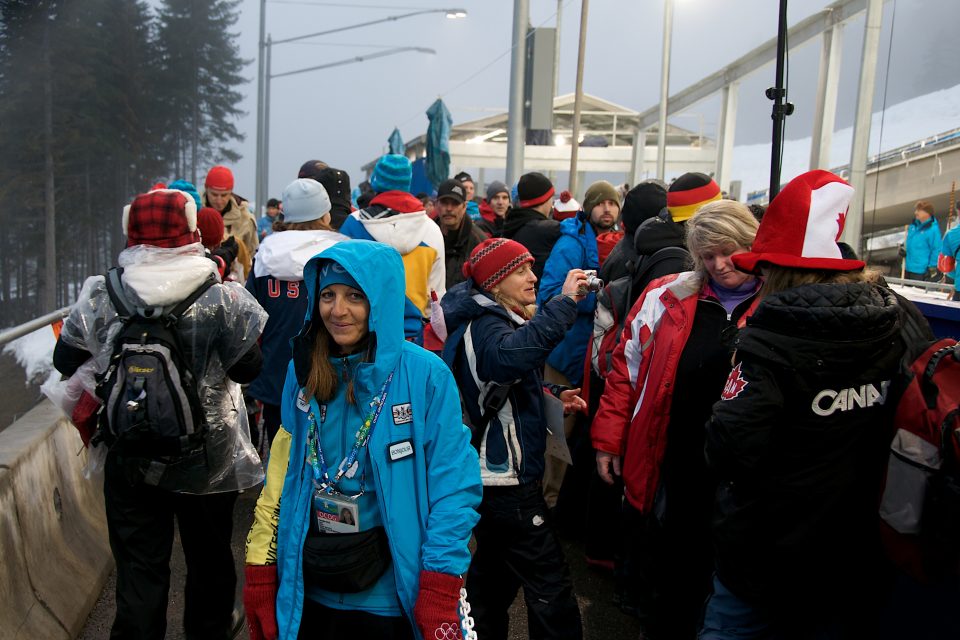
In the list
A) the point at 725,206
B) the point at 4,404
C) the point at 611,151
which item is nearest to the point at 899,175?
the point at 611,151

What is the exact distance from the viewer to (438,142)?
12406 millimetres

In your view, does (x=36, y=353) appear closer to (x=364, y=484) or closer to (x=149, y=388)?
(x=149, y=388)

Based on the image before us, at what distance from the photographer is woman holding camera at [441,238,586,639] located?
3.43 metres

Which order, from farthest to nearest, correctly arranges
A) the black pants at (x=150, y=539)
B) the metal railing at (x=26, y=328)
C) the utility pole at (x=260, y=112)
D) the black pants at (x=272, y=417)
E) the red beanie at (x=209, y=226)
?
the utility pole at (x=260, y=112), the red beanie at (x=209, y=226), the black pants at (x=272, y=417), the metal railing at (x=26, y=328), the black pants at (x=150, y=539)

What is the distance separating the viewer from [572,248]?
18.6 feet

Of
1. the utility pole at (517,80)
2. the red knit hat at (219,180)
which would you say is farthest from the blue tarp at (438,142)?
the red knit hat at (219,180)

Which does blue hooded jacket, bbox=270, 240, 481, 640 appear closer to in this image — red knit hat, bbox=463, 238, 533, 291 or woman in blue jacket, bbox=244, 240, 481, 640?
woman in blue jacket, bbox=244, 240, 481, 640

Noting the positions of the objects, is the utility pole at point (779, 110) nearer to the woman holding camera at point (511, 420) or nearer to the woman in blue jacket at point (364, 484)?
the woman holding camera at point (511, 420)

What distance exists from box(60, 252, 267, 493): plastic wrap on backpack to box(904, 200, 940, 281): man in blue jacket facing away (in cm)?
1359

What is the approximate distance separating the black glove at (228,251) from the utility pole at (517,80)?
4.93m

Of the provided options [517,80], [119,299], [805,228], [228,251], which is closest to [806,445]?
[805,228]

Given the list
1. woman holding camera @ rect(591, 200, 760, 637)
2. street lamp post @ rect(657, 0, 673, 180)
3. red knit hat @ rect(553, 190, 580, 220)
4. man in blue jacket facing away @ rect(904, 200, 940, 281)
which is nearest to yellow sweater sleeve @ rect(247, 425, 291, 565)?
woman holding camera @ rect(591, 200, 760, 637)

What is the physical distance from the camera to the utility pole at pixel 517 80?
1093 cm

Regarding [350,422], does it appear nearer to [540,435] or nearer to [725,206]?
[540,435]
